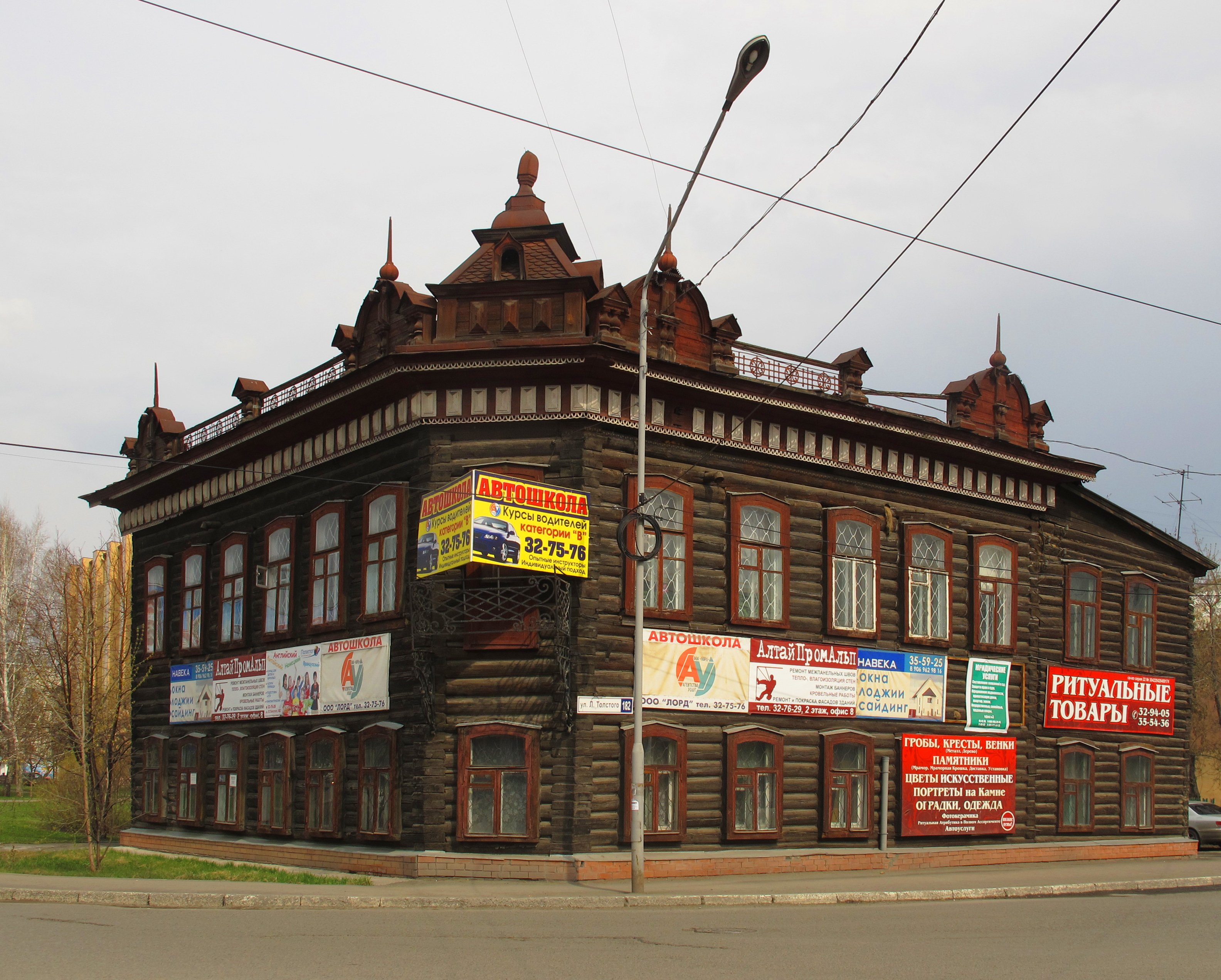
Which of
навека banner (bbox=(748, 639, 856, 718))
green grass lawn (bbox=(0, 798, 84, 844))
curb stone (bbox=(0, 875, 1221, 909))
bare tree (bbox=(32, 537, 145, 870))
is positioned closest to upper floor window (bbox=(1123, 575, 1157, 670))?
навека banner (bbox=(748, 639, 856, 718))

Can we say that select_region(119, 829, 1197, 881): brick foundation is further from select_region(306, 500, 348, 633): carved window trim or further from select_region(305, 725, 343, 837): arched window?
A: select_region(306, 500, 348, 633): carved window trim

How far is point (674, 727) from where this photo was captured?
2098 centimetres

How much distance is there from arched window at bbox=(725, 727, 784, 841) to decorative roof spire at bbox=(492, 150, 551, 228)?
393 inches

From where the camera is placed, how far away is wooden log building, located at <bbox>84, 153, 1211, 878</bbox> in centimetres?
2009

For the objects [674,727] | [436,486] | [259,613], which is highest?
[436,486]

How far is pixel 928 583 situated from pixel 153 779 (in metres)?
18.7

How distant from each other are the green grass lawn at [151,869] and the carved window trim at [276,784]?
1.35 metres

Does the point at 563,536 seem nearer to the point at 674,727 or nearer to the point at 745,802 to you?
the point at 674,727

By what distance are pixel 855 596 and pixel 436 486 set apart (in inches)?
342

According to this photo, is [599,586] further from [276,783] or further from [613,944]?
[276,783]

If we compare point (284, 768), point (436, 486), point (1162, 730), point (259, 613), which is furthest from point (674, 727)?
point (1162, 730)

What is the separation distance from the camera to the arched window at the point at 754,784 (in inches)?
847

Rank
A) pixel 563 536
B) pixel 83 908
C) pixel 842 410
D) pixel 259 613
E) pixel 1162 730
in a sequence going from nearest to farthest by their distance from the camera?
pixel 83 908
pixel 563 536
pixel 842 410
pixel 259 613
pixel 1162 730

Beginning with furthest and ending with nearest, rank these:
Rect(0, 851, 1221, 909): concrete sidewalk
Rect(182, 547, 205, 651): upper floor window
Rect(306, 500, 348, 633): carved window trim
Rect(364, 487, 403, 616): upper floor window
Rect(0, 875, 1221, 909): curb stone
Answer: Rect(182, 547, 205, 651): upper floor window → Rect(306, 500, 348, 633): carved window trim → Rect(364, 487, 403, 616): upper floor window → Rect(0, 851, 1221, 909): concrete sidewalk → Rect(0, 875, 1221, 909): curb stone
